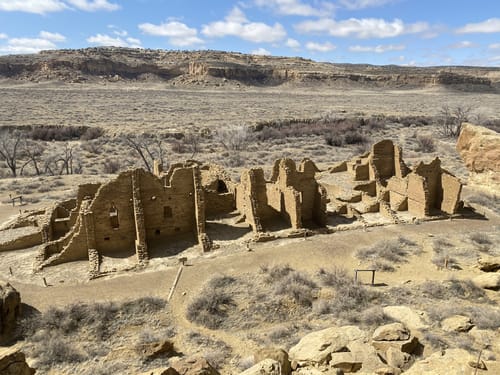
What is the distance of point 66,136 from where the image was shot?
43.5 m

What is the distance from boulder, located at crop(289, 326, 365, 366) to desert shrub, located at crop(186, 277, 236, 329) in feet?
11.2

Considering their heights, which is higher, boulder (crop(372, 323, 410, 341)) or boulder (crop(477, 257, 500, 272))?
boulder (crop(372, 323, 410, 341))

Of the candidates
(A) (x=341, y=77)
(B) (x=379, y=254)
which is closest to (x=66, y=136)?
(B) (x=379, y=254)

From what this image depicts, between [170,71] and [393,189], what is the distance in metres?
93.9

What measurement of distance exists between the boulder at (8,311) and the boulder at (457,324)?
40.4 ft

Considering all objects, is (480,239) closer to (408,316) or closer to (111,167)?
(408,316)

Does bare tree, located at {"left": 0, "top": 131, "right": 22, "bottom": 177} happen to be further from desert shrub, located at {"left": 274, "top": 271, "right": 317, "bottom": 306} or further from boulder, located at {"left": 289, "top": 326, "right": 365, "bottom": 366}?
boulder, located at {"left": 289, "top": 326, "right": 365, "bottom": 366}

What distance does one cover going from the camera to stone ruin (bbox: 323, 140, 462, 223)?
1942 cm

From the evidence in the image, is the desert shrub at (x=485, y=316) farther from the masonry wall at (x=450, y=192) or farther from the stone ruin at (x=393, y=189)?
the masonry wall at (x=450, y=192)

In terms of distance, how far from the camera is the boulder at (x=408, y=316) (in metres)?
10.5

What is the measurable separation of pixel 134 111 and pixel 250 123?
68.3 feet

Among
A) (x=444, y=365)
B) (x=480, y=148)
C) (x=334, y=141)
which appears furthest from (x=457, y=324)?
(x=334, y=141)

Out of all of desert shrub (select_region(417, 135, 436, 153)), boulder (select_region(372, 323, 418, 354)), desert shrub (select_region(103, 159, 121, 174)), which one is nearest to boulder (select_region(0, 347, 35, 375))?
boulder (select_region(372, 323, 418, 354))

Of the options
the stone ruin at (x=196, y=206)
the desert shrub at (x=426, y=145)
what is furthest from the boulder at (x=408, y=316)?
the desert shrub at (x=426, y=145)
